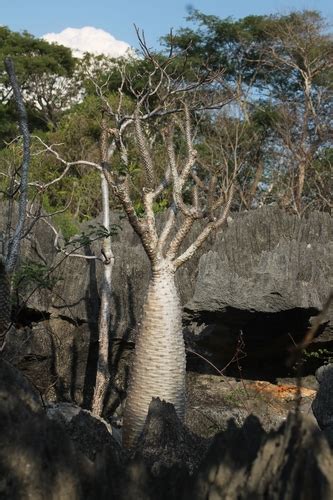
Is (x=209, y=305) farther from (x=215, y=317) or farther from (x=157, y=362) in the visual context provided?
(x=157, y=362)

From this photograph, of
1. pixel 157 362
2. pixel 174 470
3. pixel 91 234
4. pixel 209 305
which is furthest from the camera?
pixel 209 305

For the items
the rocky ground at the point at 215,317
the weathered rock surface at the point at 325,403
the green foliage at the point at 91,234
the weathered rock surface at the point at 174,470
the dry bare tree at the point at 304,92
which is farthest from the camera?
the dry bare tree at the point at 304,92

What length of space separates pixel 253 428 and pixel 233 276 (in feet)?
19.8

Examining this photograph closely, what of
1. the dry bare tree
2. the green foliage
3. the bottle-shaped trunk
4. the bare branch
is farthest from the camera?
the dry bare tree

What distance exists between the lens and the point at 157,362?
5645mm

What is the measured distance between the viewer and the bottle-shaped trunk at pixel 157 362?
5633mm

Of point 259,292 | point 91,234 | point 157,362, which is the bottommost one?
point 157,362

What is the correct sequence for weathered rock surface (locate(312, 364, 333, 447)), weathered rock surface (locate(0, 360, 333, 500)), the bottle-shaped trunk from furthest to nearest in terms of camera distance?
the bottle-shaped trunk < weathered rock surface (locate(312, 364, 333, 447)) < weathered rock surface (locate(0, 360, 333, 500))

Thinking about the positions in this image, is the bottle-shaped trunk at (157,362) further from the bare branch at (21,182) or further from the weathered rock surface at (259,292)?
the weathered rock surface at (259,292)

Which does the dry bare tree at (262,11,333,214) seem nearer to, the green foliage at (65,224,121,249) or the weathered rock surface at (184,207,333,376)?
the weathered rock surface at (184,207,333,376)

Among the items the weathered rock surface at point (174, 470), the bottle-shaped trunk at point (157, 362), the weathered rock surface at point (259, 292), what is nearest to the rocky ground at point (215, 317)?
the weathered rock surface at point (259, 292)

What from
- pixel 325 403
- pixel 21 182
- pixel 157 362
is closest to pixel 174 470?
pixel 325 403

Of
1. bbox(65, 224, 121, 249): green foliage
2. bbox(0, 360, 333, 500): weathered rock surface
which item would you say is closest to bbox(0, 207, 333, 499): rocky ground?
bbox(65, 224, 121, 249): green foliage

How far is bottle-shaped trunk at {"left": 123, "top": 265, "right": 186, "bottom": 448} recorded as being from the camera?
18.5 ft
